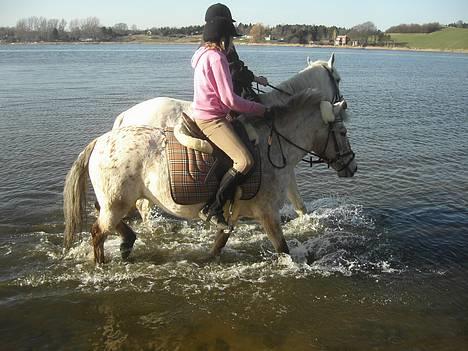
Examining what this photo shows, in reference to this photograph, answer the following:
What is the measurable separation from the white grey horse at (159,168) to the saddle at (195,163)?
5.2 inches

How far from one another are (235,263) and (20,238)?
3795 mm

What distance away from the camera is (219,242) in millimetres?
7062

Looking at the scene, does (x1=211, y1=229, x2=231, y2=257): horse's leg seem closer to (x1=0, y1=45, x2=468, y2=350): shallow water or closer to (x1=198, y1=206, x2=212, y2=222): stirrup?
(x1=0, y1=45, x2=468, y2=350): shallow water

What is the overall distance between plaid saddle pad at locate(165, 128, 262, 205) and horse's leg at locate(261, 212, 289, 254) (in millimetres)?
729

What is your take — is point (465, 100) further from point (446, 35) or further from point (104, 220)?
point (446, 35)

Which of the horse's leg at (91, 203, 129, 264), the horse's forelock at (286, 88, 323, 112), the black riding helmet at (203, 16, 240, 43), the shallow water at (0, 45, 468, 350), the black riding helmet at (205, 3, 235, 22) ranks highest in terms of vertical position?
the black riding helmet at (205, 3, 235, 22)

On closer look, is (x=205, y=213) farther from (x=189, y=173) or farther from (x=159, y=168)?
(x=159, y=168)

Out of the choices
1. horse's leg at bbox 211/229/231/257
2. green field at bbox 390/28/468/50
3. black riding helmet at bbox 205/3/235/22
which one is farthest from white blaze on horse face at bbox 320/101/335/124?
green field at bbox 390/28/468/50

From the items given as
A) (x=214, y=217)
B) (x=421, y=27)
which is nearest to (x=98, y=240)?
(x=214, y=217)

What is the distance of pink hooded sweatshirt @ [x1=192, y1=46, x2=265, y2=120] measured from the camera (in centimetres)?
515

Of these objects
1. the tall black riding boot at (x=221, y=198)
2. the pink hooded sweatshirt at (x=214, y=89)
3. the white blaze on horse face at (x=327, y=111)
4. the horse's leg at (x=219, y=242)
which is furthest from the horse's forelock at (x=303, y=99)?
the horse's leg at (x=219, y=242)

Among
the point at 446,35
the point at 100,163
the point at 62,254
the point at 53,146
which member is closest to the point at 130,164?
the point at 100,163

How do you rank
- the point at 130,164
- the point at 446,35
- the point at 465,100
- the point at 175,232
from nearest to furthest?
the point at 130,164
the point at 175,232
the point at 465,100
the point at 446,35

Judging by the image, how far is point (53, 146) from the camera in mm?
14242
